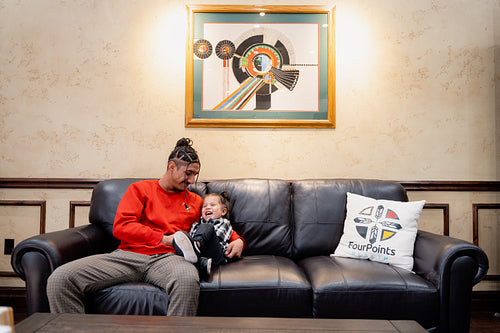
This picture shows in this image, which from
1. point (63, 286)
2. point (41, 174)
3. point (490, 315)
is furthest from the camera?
point (41, 174)

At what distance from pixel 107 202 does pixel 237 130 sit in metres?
1.06

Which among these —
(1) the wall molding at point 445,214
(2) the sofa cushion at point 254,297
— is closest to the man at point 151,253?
(2) the sofa cushion at point 254,297

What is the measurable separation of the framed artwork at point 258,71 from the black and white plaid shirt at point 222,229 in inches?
35.3

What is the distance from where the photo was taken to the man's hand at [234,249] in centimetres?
180

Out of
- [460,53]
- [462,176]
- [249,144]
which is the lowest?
[462,176]

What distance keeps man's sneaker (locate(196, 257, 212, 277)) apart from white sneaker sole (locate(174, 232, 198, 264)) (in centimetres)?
3

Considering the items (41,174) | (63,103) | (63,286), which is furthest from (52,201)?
(63,286)

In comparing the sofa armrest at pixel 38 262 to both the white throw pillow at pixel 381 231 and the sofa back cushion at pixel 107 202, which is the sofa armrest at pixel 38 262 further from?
the white throw pillow at pixel 381 231

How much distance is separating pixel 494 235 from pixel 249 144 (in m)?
2.00

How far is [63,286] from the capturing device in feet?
4.56

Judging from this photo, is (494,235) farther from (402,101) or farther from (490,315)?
(402,101)

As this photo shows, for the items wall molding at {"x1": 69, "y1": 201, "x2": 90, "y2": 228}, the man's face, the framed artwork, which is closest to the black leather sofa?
the man's face

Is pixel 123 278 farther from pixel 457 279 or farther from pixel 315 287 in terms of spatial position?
pixel 457 279

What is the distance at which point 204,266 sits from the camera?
5.21ft
